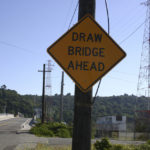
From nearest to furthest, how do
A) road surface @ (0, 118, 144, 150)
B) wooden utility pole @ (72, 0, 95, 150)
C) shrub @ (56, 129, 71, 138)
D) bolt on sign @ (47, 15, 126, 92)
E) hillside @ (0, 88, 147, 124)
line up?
1. wooden utility pole @ (72, 0, 95, 150)
2. bolt on sign @ (47, 15, 126, 92)
3. road surface @ (0, 118, 144, 150)
4. shrub @ (56, 129, 71, 138)
5. hillside @ (0, 88, 147, 124)

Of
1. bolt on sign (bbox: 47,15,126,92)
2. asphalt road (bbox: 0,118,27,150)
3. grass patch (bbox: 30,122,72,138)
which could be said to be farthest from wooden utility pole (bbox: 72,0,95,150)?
grass patch (bbox: 30,122,72,138)

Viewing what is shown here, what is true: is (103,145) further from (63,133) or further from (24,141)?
(63,133)

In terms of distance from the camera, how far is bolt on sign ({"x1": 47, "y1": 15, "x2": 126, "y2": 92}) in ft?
14.3

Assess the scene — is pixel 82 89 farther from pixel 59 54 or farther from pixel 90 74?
pixel 59 54

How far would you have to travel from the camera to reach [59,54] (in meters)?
4.41

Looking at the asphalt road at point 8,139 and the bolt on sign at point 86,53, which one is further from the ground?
the bolt on sign at point 86,53

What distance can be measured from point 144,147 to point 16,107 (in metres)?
145

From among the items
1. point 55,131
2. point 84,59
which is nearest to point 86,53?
point 84,59

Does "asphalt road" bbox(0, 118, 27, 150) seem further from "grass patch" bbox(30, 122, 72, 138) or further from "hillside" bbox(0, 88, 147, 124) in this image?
"hillside" bbox(0, 88, 147, 124)

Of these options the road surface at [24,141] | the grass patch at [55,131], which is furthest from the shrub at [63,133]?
the road surface at [24,141]

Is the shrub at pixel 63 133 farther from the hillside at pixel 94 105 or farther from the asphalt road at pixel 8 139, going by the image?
the hillside at pixel 94 105

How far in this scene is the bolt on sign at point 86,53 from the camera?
14.3 ft

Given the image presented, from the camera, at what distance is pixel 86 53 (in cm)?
441

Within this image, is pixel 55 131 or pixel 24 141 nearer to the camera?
pixel 24 141
